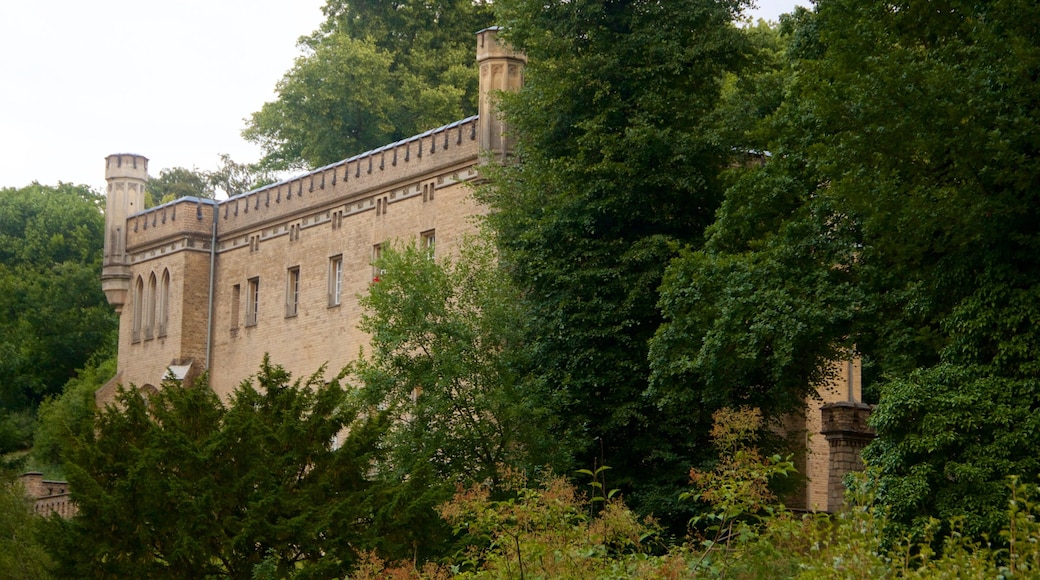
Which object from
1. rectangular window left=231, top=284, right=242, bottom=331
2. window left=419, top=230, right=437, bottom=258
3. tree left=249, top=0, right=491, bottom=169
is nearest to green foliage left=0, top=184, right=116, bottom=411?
rectangular window left=231, top=284, right=242, bottom=331

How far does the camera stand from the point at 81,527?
16.6m

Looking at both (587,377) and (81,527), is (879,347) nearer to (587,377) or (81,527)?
(587,377)

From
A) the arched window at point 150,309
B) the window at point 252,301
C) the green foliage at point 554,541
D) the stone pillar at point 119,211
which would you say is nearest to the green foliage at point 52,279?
the stone pillar at point 119,211

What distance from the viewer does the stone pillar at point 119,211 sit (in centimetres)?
4431

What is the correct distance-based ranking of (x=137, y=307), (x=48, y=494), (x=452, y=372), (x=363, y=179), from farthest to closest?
(x=137, y=307)
(x=363, y=179)
(x=48, y=494)
(x=452, y=372)

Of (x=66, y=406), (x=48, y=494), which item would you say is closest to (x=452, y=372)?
(x=48, y=494)

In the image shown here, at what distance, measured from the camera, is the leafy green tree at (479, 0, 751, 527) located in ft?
78.2

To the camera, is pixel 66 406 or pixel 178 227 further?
pixel 66 406

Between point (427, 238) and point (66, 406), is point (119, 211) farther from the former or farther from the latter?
point (427, 238)

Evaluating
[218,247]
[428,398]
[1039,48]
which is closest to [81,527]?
[428,398]

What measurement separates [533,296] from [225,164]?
44073 mm

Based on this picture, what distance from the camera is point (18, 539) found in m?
23.0

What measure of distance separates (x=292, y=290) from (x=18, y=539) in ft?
54.1

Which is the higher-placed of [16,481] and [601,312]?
[601,312]
